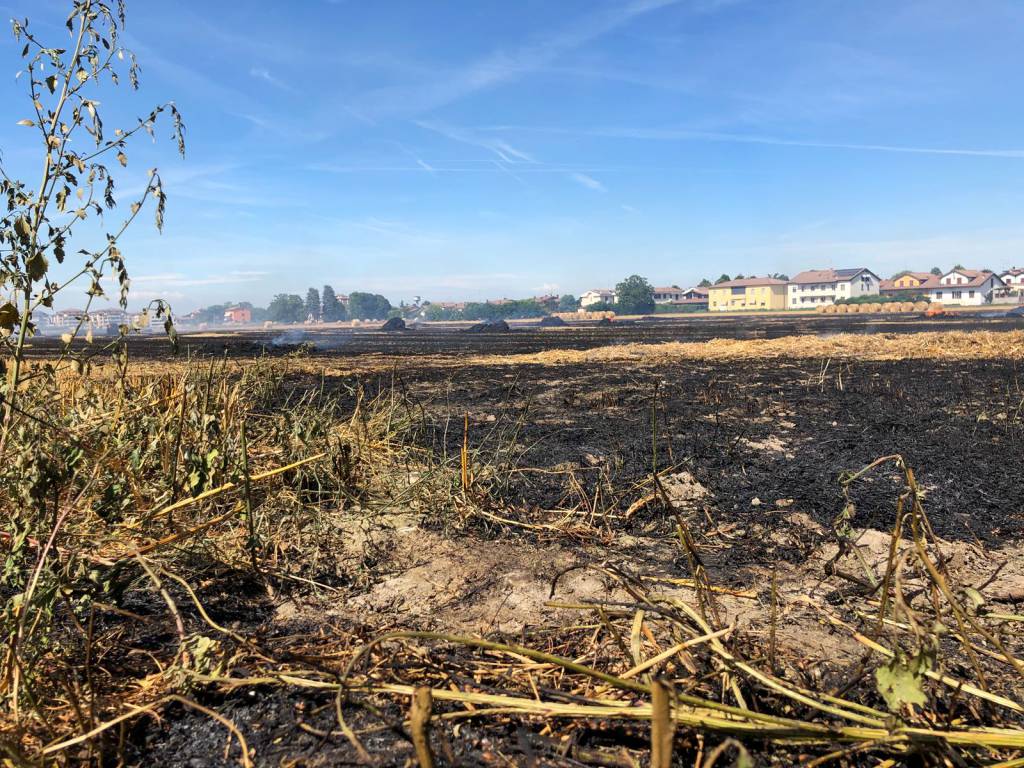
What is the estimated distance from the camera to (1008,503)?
13.5 feet

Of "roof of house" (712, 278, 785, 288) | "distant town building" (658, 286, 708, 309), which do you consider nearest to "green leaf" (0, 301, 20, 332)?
"roof of house" (712, 278, 785, 288)

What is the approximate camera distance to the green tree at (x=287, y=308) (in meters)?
181

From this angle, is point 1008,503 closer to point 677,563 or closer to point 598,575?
point 677,563

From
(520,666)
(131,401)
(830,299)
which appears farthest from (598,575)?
(830,299)

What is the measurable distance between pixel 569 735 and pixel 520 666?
1.08 feet

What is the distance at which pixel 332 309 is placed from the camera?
168750mm

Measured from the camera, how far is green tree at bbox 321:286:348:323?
554 feet

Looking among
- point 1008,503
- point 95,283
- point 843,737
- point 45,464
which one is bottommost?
point 1008,503

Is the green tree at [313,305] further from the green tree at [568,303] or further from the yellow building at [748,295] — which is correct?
the yellow building at [748,295]

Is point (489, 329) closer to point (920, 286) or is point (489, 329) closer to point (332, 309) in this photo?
point (920, 286)

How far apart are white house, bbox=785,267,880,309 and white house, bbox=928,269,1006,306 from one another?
922 cm

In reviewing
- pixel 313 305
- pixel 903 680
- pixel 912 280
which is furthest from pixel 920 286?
pixel 313 305

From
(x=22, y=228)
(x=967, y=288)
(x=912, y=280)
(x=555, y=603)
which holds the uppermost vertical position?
(x=912, y=280)

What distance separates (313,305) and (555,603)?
183 m
